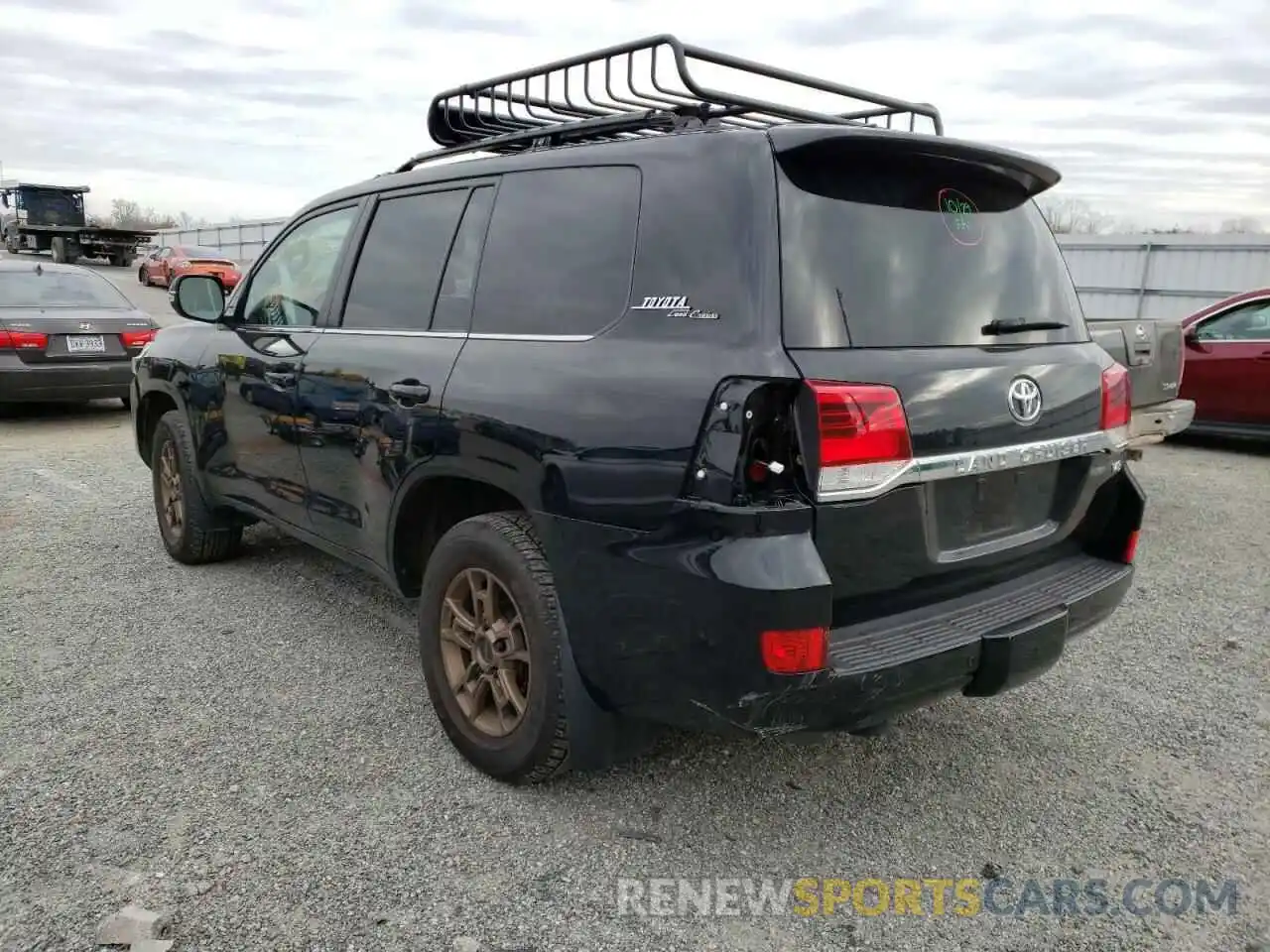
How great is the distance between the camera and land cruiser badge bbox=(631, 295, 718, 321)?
2387 mm

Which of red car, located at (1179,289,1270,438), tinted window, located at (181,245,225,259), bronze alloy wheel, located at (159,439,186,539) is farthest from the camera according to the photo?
tinted window, located at (181,245,225,259)

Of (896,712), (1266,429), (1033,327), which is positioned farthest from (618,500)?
(1266,429)

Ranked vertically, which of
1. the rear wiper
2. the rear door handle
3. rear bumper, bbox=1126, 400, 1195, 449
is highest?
the rear wiper

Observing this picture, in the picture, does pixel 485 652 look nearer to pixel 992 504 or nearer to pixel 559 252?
pixel 559 252

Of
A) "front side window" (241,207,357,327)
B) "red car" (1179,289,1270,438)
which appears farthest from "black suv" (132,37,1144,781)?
"red car" (1179,289,1270,438)

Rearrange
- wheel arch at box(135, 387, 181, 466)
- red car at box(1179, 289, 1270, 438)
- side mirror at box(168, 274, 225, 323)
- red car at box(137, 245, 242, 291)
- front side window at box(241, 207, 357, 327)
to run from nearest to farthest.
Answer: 1. front side window at box(241, 207, 357, 327)
2. side mirror at box(168, 274, 225, 323)
3. wheel arch at box(135, 387, 181, 466)
4. red car at box(1179, 289, 1270, 438)
5. red car at box(137, 245, 242, 291)

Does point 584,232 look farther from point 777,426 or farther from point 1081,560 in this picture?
point 1081,560

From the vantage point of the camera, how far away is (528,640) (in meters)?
2.71

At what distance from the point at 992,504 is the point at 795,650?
0.82 m

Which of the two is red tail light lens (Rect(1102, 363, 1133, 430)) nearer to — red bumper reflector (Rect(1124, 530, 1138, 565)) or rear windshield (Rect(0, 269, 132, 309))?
red bumper reflector (Rect(1124, 530, 1138, 565))

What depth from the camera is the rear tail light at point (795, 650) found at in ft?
7.12

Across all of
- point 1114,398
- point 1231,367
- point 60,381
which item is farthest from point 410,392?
point 1231,367

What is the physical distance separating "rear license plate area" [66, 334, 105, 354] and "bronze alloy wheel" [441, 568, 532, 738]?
782 cm

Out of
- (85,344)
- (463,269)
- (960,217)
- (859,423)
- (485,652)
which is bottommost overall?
(485,652)
